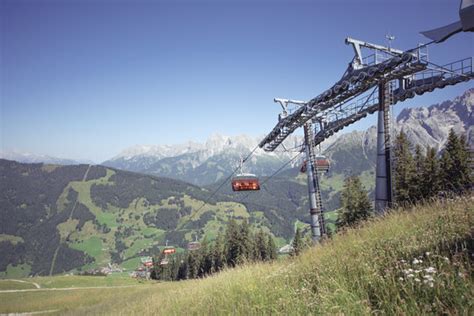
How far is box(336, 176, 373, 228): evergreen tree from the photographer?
38.8m

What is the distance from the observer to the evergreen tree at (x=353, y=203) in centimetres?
3878

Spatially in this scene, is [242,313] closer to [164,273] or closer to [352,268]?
[352,268]

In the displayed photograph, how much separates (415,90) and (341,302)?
1935 centimetres

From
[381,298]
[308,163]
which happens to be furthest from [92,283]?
[381,298]

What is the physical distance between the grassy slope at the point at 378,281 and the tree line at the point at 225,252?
2902 centimetres

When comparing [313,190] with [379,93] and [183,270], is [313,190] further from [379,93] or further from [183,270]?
[183,270]

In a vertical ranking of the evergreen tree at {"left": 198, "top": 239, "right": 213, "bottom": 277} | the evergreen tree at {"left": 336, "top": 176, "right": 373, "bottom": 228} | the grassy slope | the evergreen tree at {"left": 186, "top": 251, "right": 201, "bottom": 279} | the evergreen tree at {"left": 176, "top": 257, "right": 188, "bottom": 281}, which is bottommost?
the evergreen tree at {"left": 176, "top": 257, "right": 188, "bottom": 281}

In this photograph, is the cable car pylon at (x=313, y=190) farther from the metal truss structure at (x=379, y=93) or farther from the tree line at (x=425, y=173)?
the tree line at (x=425, y=173)

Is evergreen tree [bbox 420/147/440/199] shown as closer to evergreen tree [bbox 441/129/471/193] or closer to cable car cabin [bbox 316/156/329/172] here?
evergreen tree [bbox 441/129/471/193]

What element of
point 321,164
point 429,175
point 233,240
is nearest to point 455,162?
point 429,175

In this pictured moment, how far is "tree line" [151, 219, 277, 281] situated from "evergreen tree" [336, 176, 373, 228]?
11.0 metres

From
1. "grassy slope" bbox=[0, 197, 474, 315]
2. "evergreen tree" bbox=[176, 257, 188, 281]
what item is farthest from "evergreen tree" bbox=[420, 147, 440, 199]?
"evergreen tree" bbox=[176, 257, 188, 281]

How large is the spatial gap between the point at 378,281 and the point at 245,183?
26.6 metres

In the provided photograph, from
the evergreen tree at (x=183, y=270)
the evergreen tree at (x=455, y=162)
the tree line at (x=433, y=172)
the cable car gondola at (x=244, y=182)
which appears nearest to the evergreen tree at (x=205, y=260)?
the evergreen tree at (x=183, y=270)
